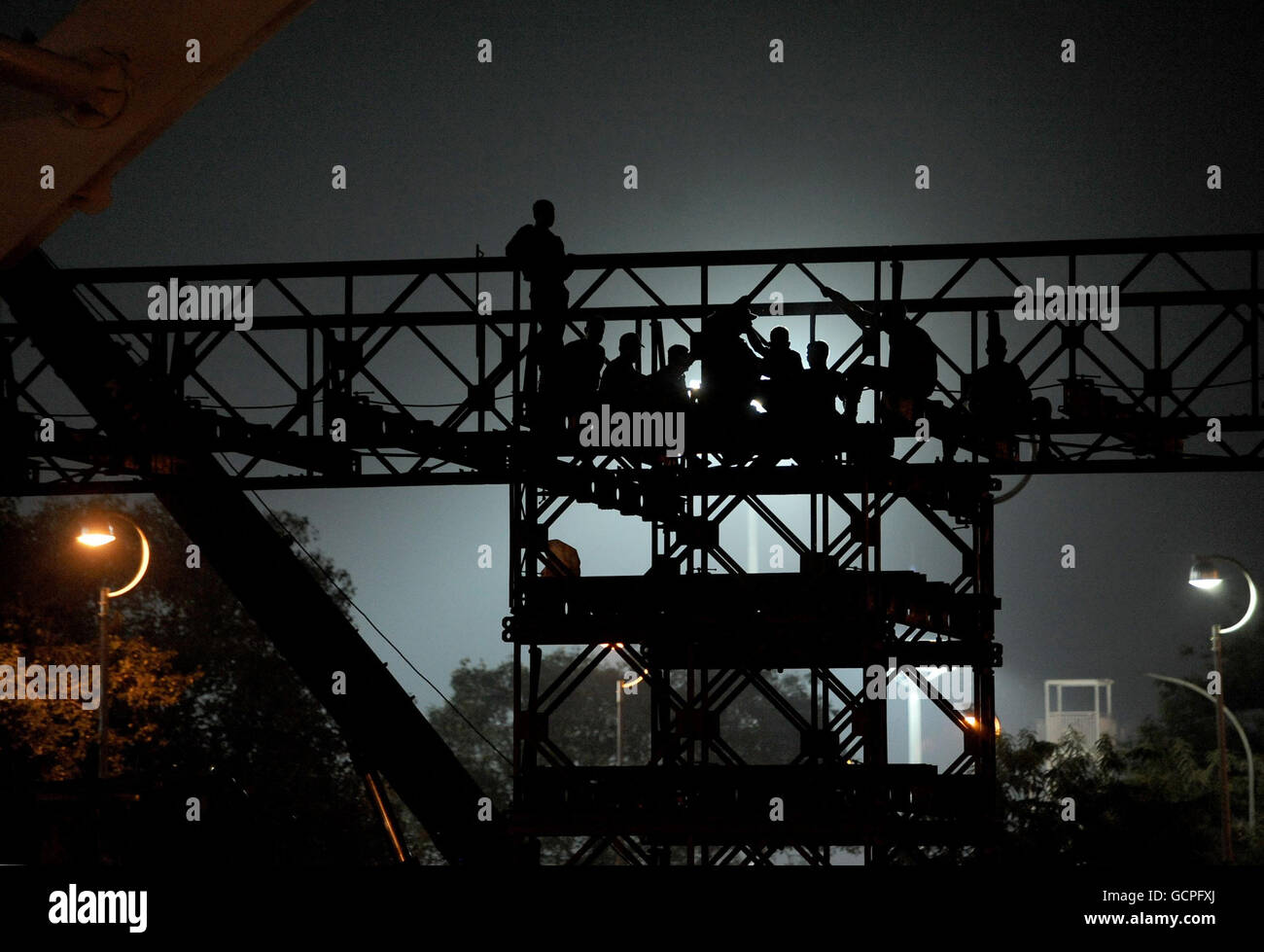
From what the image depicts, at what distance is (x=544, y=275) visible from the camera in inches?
568

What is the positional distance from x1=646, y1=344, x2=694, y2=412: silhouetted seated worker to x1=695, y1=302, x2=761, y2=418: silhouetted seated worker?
0.19 meters

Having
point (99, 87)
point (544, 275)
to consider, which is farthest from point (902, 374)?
point (99, 87)

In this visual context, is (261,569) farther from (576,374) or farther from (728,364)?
(728,364)

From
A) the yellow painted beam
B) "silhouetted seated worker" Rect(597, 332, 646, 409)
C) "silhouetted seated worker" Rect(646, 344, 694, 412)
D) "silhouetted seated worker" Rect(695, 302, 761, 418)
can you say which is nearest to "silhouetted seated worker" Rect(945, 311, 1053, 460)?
"silhouetted seated worker" Rect(695, 302, 761, 418)

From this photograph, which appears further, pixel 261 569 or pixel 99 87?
pixel 261 569

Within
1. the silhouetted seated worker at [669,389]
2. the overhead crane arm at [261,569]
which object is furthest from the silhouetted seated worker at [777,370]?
the overhead crane arm at [261,569]

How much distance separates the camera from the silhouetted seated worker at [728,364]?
14.3 m

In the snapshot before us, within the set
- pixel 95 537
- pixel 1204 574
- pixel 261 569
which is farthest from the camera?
pixel 1204 574

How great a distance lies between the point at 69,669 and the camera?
3694 cm

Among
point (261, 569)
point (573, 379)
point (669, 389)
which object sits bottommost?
point (261, 569)

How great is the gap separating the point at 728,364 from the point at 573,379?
60.2 inches

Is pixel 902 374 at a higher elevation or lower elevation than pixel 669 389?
higher
